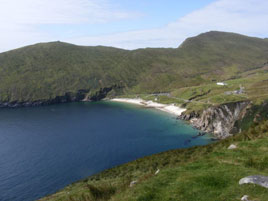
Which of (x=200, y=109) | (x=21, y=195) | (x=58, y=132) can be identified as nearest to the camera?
(x=21, y=195)

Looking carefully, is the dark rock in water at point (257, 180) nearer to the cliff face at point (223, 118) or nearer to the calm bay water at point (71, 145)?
the calm bay water at point (71, 145)

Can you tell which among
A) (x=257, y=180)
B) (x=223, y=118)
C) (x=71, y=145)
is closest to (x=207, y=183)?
(x=257, y=180)

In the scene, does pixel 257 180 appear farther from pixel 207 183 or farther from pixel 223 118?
pixel 223 118

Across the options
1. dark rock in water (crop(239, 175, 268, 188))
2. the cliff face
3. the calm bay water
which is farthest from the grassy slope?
the cliff face

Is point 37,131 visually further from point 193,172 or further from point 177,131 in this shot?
point 193,172

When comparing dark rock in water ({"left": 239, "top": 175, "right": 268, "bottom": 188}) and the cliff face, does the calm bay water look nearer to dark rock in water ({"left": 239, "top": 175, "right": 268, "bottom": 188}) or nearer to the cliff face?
the cliff face

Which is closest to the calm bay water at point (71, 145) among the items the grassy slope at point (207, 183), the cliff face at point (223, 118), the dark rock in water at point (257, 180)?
the cliff face at point (223, 118)

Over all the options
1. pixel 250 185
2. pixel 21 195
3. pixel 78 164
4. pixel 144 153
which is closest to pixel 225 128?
pixel 144 153
